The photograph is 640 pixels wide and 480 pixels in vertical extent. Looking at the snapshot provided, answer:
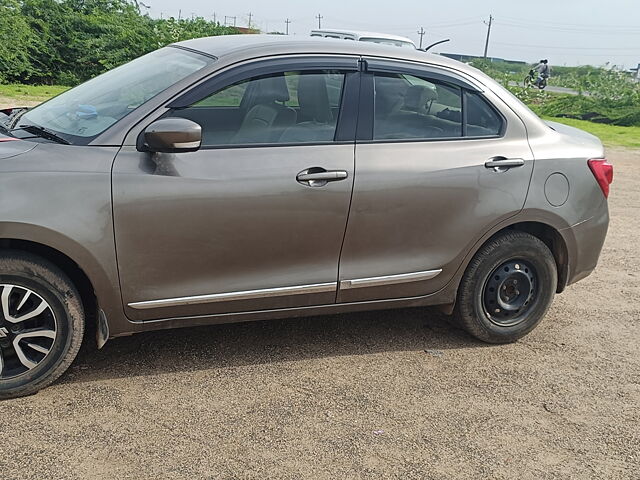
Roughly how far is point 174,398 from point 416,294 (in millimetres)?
1584

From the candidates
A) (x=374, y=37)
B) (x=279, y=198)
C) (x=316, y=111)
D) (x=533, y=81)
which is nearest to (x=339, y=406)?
(x=279, y=198)

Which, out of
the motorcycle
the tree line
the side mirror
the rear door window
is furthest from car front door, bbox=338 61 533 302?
the motorcycle

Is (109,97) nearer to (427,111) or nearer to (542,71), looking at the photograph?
(427,111)

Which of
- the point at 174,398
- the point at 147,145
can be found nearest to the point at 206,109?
the point at 147,145

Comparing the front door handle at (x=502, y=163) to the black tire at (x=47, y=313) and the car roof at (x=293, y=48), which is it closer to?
the car roof at (x=293, y=48)

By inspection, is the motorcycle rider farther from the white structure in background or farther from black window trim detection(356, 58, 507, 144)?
black window trim detection(356, 58, 507, 144)

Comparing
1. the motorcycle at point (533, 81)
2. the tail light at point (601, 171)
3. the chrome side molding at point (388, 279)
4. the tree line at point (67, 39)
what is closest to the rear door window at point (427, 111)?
the tail light at point (601, 171)

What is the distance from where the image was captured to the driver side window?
384 centimetres

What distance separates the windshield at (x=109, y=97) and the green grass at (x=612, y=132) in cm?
1384

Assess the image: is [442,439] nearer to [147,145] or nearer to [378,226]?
[378,226]

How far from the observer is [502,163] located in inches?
174

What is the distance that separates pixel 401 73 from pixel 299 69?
641 mm

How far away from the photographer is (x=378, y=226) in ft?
13.5

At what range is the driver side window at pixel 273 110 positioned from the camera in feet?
12.6
